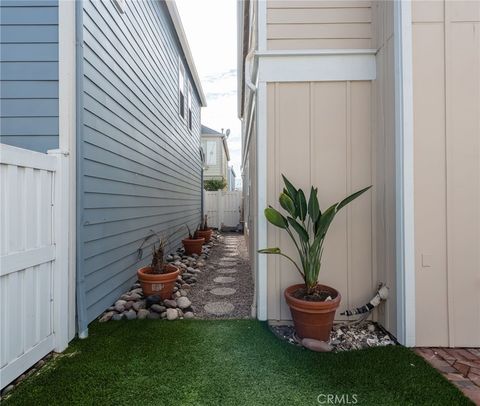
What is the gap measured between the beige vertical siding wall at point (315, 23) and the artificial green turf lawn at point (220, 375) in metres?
2.75

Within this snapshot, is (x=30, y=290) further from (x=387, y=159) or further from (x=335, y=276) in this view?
(x=387, y=159)

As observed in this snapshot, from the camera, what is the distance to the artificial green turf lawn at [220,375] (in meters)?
A: 1.60

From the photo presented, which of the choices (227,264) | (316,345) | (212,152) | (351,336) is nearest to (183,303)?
(316,345)

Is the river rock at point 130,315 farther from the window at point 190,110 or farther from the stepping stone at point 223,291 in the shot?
the window at point 190,110

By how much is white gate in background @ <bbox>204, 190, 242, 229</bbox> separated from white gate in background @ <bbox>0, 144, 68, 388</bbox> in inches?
339

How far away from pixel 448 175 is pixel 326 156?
982 millimetres

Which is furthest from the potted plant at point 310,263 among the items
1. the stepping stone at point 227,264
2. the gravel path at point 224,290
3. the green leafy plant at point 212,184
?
the green leafy plant at point 212,184

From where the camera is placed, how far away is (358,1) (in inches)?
102

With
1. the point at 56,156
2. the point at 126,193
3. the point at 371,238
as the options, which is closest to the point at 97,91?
the point at 56,156

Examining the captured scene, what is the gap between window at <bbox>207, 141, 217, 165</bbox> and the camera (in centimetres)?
1462

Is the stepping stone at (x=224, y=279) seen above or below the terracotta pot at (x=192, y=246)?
below

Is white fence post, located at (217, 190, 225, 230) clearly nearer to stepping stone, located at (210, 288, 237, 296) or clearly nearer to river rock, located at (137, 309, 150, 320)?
stepping stone, located at (210, 288, 237, 296)

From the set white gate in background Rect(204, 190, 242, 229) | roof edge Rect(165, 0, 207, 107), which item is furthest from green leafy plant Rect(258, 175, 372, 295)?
white gate in background Rect(204, 190, 242, 229)

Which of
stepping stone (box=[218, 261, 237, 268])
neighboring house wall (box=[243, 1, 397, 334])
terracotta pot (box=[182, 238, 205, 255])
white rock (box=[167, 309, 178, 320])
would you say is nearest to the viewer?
neighboring house wall (box=[243, 1, 397, 334])
